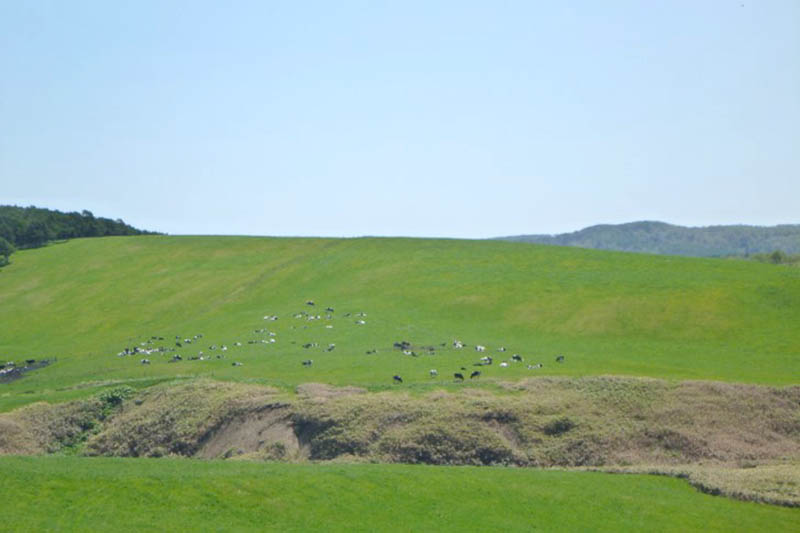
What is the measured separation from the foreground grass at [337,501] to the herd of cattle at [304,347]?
806 inches

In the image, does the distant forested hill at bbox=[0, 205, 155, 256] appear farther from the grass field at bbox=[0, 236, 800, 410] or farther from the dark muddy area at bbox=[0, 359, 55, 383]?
the dark muddy area at bbox=[0, 359, 55, 383]

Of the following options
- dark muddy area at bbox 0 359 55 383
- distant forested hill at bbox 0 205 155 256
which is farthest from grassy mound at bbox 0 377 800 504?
distant forested hill at bbox 0 205 155 256

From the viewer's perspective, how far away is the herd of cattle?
186ft

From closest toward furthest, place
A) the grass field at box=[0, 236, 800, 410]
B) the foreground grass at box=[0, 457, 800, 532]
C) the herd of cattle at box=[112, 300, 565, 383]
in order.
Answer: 1. the foreground grass at box=[0, 457, 800, 532]
2. the herd of cattle at box=[112, 300, 565, 383]
3. the grass field at box=[0, 236, 800, 410]

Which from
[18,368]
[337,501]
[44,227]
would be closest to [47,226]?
[44,227]

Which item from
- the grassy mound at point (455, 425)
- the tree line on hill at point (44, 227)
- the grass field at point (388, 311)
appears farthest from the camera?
the tree line on hill at point (44, 227)

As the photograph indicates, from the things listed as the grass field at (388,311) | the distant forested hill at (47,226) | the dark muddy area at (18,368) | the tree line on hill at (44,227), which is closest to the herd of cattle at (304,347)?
the grass field at (388,311)

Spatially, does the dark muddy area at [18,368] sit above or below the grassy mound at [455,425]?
below

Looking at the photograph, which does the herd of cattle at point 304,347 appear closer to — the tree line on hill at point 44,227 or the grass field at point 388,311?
the grass field at point 388,311

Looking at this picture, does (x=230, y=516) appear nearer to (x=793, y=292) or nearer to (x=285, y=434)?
(x=285, y=434)

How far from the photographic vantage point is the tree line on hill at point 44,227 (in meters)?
129

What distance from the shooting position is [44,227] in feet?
436

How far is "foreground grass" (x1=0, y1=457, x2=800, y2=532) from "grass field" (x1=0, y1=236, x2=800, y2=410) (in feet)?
59.7

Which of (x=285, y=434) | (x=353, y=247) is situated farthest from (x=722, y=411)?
(x=353, y=247)
